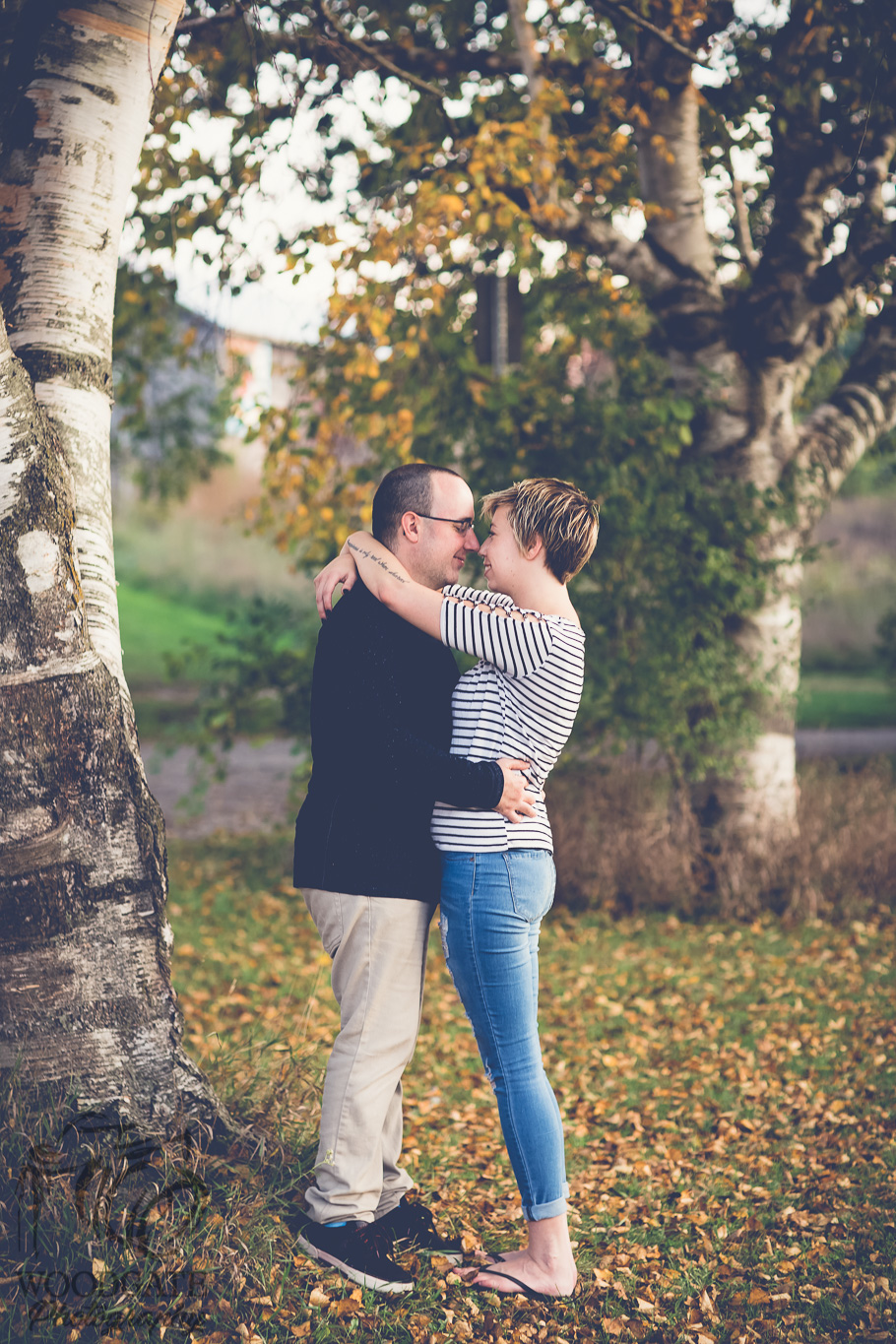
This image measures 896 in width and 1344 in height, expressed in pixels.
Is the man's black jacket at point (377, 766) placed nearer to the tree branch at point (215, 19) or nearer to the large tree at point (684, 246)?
the tree branch at point (215, 19)

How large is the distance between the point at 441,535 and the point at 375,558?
0.19 meters

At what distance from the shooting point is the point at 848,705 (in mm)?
16016

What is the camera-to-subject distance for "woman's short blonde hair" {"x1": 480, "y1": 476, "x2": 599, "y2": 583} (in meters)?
2.78

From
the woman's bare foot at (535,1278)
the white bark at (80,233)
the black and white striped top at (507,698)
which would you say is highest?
the white bark at (80,233)

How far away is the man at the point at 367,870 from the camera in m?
2.72

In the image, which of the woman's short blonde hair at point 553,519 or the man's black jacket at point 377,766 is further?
the woman's short blonde hair at point 553,519

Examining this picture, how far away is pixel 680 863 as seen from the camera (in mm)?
6742

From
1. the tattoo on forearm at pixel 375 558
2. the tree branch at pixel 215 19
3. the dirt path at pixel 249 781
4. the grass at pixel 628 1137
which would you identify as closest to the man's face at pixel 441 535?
the tattoo on forearm at pixel 375 558

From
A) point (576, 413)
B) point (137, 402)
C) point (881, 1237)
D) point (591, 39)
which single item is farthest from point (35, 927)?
point (591, 39)

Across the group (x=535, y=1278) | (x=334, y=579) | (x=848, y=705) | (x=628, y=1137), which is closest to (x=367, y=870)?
(x=334, y=579)

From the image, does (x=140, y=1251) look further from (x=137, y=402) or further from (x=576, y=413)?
(x=137, y=402)

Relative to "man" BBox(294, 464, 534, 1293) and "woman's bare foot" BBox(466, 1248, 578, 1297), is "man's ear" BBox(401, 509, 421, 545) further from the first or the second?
"woman's bare foot" BBox(466, 1248, 578, 1297)

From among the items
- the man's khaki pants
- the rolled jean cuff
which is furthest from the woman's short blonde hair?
the rolled jean cuff

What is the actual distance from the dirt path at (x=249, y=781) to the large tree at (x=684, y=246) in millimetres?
3778
